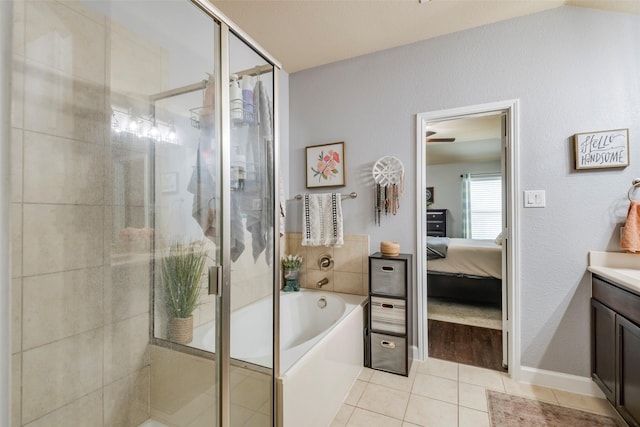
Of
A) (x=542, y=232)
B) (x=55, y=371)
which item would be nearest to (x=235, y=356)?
(x=55, y=371)

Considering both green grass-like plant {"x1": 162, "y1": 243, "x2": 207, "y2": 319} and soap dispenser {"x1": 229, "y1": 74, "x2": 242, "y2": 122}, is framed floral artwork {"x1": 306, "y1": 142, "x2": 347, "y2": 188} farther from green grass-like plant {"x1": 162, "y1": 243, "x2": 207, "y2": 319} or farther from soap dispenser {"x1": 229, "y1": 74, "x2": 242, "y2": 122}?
green grass-like plant {"x1": 162, "y1": 243, "x2": 207, "y2": 319}

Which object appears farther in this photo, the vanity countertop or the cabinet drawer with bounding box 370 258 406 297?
the cabinet drawer with bounding box 370 258 406 297

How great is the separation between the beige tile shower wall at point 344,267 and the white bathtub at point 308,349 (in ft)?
0.37

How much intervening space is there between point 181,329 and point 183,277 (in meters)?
0.20

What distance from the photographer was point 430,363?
7.45 ft

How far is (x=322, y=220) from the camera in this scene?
101 inches

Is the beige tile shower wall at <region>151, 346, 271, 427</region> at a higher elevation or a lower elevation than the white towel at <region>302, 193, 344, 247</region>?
lower

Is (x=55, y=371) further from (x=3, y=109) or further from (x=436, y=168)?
(x=436, y=168)

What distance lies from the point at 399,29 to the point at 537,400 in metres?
2.68

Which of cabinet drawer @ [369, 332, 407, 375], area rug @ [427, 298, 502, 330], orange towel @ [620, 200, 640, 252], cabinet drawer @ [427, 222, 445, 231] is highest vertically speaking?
orange towel @ [620, 200, 640, 252]

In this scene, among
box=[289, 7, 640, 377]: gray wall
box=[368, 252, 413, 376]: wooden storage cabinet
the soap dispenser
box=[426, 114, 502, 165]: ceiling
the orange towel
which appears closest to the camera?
the soap dispenser

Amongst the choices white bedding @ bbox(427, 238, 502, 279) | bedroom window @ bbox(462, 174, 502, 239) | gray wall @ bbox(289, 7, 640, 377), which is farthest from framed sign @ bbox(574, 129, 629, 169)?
bedroom window @ bbox(462, 174, 502, 239)

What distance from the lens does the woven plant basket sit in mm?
1086

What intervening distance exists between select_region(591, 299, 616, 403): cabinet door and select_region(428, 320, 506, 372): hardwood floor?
552mm
